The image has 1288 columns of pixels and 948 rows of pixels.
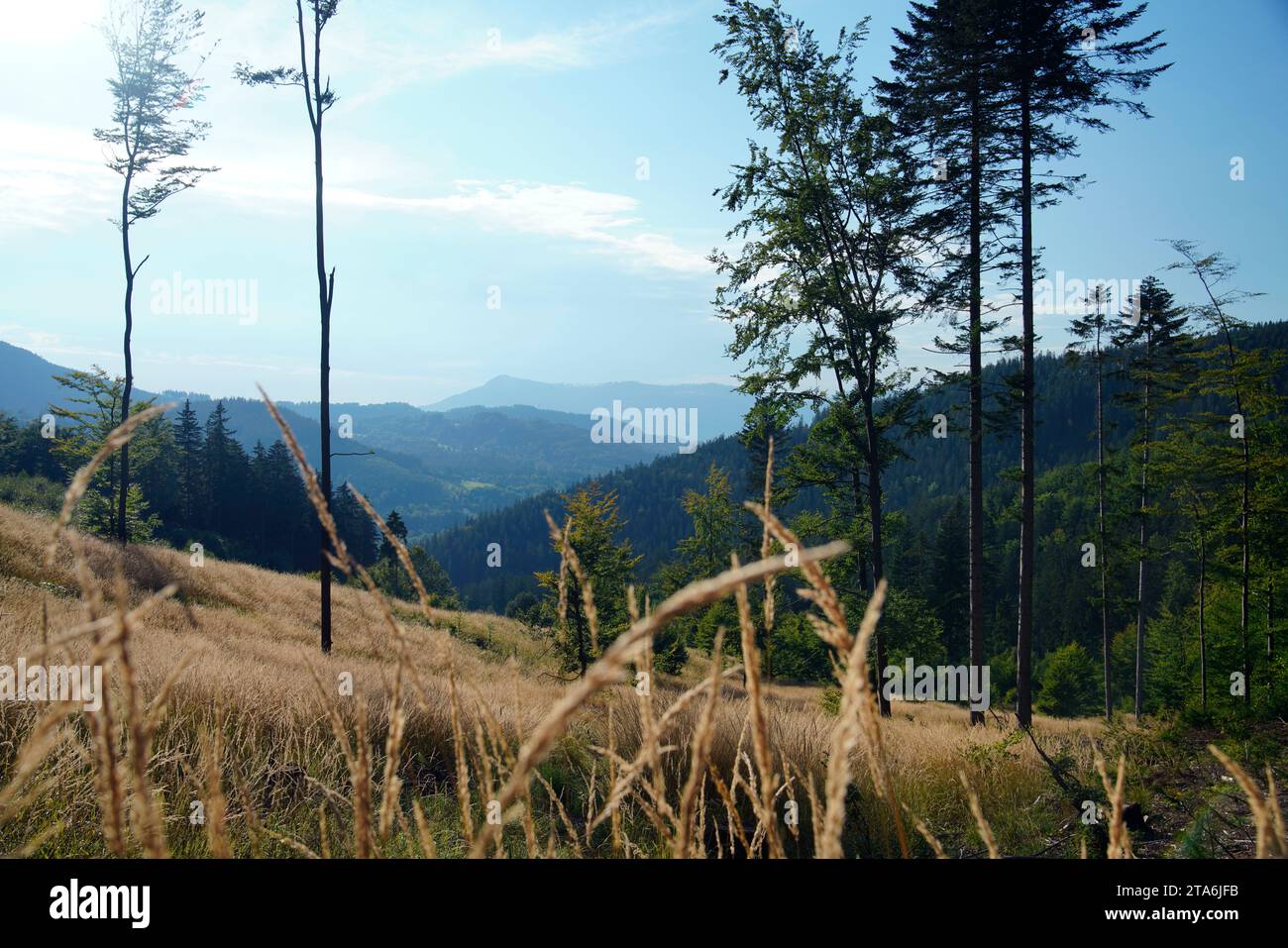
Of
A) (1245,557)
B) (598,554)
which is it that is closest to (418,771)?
(598,554)

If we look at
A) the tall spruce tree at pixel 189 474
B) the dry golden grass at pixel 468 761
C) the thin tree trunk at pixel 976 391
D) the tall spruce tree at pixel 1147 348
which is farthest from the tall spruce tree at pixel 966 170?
the tall spruce tree at pixel 189 474

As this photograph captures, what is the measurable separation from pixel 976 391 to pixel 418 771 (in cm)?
1339

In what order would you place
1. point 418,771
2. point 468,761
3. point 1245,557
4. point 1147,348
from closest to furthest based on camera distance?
point 418,771, point 468,761, point 1245,557, point 1147,348

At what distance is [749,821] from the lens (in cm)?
516

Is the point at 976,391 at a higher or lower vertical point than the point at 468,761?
higher

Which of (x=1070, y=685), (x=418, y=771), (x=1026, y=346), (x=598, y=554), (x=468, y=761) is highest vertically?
(x=1026, y=346)

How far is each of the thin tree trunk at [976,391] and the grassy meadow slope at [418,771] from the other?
5117mm

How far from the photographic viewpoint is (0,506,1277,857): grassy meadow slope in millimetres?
1403

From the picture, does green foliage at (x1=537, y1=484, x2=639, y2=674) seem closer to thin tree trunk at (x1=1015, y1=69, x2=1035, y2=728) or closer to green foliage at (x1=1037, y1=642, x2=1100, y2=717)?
thin tree trunk at (x1=1015, y1=69, x2=1035, y2=728)

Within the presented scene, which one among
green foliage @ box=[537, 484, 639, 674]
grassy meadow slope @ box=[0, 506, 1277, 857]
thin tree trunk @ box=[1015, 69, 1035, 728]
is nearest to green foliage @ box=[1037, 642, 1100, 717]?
thin tree trunk @ box=[1015, 69, 1035, 728]

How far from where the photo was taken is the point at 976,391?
14406mm

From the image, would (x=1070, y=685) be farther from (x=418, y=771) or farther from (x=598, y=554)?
(x=418, y=771)

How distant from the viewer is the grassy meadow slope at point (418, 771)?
140cm

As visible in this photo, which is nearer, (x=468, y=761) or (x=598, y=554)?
(x=468, y=761)
